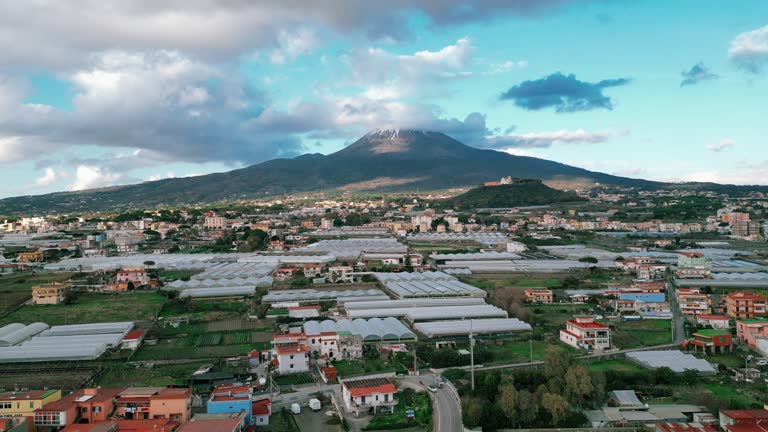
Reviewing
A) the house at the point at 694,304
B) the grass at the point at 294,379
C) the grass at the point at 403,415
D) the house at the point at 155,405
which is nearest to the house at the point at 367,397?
the grass at the point at 403,415

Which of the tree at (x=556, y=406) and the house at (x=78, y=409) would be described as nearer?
the house at (x=78, y=409)

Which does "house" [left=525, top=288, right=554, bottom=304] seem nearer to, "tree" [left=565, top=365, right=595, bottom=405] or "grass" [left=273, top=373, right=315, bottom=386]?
"tree" [left=565, top=365, right=595, bottom=405]

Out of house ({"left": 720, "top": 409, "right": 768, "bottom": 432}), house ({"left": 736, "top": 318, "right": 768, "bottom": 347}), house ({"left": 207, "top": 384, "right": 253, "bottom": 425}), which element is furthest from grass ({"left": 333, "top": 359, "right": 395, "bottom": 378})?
house ({"left": 736, "top": 318, "right": 768, "bottom": 347})

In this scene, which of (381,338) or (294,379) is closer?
(294,379)

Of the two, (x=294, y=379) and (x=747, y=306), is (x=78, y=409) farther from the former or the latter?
(x=747, y=306)

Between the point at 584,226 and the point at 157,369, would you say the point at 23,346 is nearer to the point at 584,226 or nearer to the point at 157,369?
the point at 157,369

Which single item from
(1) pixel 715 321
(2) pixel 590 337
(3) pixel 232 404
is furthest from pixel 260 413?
(1) pixel 715 321

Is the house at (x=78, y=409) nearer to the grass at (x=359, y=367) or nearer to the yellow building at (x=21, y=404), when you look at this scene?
the yellow building at (x=21, y=404)
